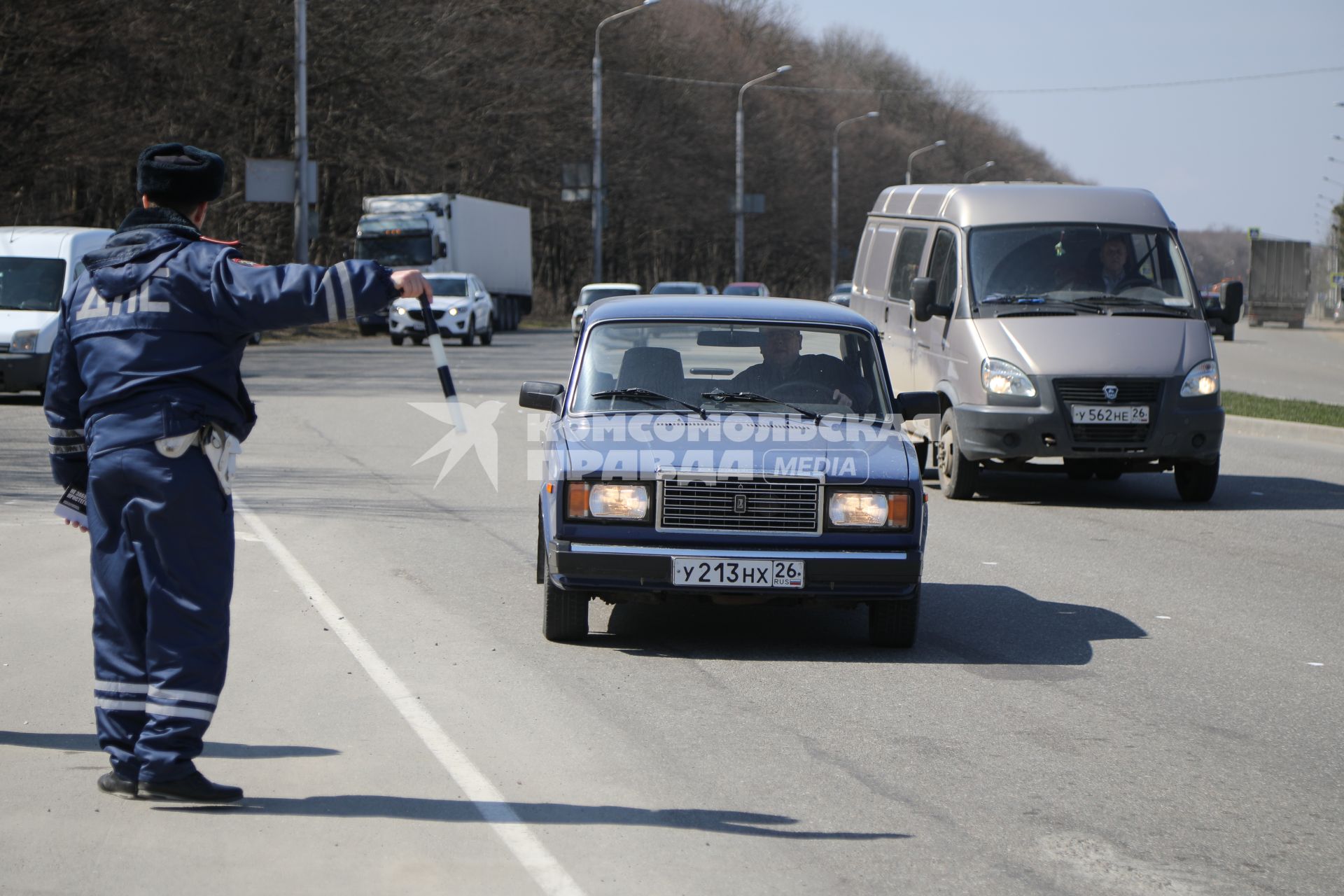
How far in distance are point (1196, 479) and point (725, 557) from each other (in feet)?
24.1

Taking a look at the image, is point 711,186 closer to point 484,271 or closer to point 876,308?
point 484,271

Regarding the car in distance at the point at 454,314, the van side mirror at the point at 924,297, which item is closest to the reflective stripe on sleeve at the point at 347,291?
the van side mirror at the point at 924,297

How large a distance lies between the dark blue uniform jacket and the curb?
15.5 metres

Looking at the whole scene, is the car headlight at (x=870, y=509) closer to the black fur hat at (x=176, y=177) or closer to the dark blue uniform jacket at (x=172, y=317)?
the dark blue uniform jacket at (x=172, y=317)

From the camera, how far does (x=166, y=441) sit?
4.83 meters

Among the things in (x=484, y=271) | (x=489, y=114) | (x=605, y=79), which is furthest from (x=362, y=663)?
(x=605, y=79)

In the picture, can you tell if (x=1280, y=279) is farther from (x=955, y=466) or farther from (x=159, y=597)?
(x=159, y=597)

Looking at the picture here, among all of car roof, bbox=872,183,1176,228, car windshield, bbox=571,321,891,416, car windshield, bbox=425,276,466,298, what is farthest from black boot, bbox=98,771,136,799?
car windshield, bbox=425,276,466,298

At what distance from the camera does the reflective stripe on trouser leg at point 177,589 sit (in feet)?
15.9

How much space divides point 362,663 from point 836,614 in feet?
8.35

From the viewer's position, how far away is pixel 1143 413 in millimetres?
12773

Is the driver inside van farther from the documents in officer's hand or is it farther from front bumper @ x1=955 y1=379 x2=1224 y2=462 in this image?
front bumper @ x1=955 y1=379 x2=1224 y2=462

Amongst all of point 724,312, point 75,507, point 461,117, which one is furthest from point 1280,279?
point 75,507

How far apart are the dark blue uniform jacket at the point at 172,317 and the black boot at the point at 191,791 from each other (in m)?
0.98
